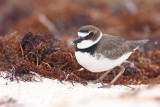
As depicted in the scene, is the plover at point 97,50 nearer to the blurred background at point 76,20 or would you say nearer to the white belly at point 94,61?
the white belly at point 94,61

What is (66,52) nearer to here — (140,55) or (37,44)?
(37,44)

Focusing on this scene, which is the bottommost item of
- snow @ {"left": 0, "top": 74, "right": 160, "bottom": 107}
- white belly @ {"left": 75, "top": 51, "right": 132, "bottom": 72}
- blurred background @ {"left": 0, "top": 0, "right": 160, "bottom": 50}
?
snow @ {"left": 0, "top": 74, "right": 160, "bottom": 107}

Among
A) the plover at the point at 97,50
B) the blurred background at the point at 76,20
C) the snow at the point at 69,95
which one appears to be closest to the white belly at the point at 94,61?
the plover at the point at 97,50

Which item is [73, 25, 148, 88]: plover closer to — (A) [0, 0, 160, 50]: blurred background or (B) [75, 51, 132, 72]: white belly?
(B) [75, 51, 132, 72]: white belly

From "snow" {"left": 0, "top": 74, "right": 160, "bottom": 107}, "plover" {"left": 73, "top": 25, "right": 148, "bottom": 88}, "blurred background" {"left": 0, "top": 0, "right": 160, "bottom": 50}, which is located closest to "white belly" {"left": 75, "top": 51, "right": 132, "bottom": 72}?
"plover" {"left": 73, "top": 25, "right": 148, "bottom": 88}

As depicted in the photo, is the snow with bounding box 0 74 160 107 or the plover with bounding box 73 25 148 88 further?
the plover with bounding box 73 25 148 88

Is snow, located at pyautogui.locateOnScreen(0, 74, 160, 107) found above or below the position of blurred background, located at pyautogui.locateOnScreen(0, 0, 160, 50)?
below

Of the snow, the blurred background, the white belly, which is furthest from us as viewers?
the blurred background
